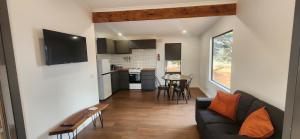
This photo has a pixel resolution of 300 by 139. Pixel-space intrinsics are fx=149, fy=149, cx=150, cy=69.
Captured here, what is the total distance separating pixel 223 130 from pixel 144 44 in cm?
492

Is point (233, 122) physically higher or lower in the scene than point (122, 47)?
lower

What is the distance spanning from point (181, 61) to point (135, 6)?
3.98 meters

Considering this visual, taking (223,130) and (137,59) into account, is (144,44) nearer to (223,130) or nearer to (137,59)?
(137,59)

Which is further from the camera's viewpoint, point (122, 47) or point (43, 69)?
point (122, 47)

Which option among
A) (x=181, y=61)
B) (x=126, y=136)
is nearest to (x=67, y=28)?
(x=126, y=136)

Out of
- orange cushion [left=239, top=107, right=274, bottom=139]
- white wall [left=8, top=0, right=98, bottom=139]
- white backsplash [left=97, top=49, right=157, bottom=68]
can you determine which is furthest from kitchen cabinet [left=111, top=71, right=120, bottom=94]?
orange cushion [left=239, top=107, right=274, bottom=139]

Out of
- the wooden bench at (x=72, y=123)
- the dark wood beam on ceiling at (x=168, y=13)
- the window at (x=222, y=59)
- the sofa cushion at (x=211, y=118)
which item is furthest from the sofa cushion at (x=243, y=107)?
the wooden bench at (x=72, y=123)

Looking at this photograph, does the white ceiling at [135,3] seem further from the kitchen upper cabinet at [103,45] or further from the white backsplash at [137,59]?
the white backsplash at [137,59]

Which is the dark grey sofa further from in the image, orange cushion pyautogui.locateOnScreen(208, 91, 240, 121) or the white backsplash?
the white backsplash

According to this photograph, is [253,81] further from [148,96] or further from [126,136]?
[148,96]

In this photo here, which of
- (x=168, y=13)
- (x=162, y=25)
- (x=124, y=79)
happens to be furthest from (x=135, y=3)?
(x=124, y=79)

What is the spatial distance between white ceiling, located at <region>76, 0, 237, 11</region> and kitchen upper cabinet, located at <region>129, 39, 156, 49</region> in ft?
9.98

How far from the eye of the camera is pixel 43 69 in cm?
215

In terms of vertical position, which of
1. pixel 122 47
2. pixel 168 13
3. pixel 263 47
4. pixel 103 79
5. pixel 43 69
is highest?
pixel 168 13
